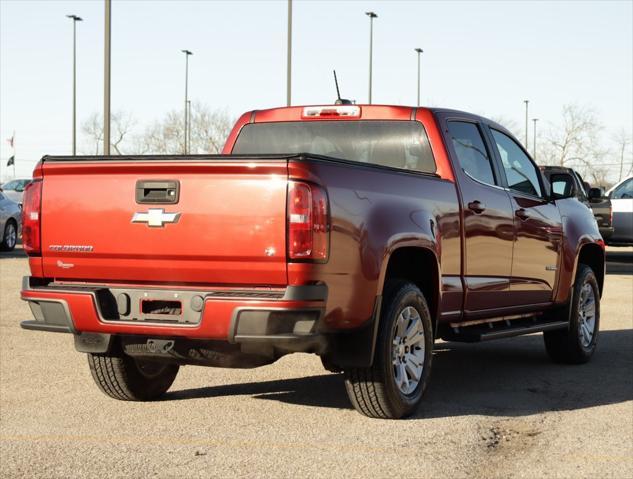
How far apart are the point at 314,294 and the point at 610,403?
9.15 ft

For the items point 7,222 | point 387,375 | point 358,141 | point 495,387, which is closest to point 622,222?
point 7,222

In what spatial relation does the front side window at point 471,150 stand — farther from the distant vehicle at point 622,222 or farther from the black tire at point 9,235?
the black tire at point 9,235

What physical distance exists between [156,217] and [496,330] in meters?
3.13

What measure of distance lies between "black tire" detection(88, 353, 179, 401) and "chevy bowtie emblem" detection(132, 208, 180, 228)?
126 centimetres

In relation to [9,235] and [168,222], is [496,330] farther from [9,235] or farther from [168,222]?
[9,235]

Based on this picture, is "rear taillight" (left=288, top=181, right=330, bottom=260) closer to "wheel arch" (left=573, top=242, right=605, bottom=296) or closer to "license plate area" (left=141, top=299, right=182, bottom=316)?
"license plate area" (left=141, top=299, right=182, bottom=316)

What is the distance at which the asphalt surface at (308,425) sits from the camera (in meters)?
5.49

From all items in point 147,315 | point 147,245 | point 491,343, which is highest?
point 147,245

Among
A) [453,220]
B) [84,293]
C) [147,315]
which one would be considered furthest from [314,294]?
[453,220]

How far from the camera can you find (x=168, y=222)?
5.94m

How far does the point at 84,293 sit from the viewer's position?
612 cm

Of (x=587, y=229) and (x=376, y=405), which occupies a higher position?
(x=587, y=229)

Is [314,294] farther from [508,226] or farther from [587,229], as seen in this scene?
[587,229]

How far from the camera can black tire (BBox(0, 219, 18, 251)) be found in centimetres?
2402
